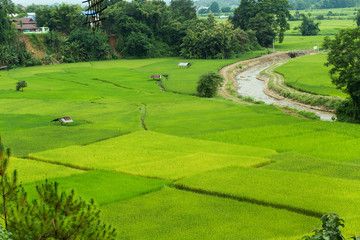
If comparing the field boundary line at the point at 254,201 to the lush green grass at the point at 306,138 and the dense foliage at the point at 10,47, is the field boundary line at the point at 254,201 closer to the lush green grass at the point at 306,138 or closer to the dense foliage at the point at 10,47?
the lush green grass at the point at 306,138

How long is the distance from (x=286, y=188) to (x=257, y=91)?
37.8 metres

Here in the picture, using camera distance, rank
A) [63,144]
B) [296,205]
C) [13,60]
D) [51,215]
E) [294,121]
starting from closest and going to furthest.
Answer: [51,215], [296,205], [63,144], [294,121], [13,60]

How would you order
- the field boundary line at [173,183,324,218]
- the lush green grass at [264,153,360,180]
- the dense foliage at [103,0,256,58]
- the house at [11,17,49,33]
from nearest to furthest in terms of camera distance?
1. the field boundary line at [173,183,324,218]
2. the lush green grass at [264,153,360,180]
3. the dense foliage at [103,0,256,58]
4. the house at [11,17,49,33]

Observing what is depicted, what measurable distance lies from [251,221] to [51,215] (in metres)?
7.54

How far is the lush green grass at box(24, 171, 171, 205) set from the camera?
59.8ft

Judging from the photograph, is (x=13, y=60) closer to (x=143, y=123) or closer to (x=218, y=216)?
(x=143, y=123)

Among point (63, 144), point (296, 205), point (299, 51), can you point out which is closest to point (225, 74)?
point (299, 51)

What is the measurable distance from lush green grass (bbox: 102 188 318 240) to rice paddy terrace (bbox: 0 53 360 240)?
0.11 ft

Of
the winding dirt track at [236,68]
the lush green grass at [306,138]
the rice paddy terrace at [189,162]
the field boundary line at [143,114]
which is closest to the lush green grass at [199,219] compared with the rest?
the rice paddy terrace at [189,162]

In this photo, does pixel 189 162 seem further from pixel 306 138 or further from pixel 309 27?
pixel 309 27

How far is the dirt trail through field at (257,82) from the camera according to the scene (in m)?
45.7

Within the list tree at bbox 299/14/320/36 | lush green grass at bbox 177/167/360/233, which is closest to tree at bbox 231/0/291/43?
tree at bbox 299/14/320/36

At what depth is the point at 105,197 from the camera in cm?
1805

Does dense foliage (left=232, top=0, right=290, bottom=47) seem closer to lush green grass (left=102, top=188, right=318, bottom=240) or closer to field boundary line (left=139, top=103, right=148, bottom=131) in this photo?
field boundary line (left=139, top=103, right=148, bottom=131)
